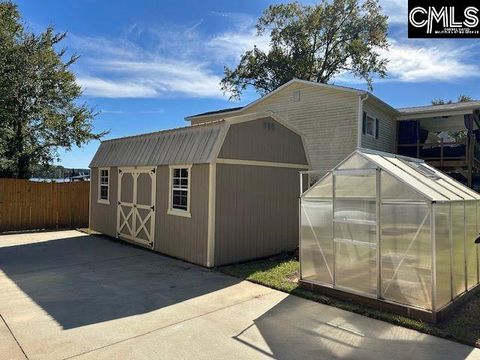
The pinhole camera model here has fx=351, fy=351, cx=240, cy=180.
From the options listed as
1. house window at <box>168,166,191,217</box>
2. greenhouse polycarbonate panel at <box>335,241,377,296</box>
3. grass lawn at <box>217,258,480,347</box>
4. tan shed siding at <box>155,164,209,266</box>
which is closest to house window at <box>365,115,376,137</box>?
grass lawn at <box>217,258,480,347</box>

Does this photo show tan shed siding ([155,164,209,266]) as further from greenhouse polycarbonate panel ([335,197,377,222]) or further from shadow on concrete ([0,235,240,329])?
greenhouse polycarbonate panel ([335,197,377,222])

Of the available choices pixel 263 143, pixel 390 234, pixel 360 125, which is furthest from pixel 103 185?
pixel 390 234

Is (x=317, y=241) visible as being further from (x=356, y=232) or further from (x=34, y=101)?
(x=34, y=101)

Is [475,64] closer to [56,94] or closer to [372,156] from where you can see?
[372,156]

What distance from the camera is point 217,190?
7.69m

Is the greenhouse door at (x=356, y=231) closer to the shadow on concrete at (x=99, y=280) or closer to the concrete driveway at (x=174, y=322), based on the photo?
the concrete driveway at (x=174, y=322)

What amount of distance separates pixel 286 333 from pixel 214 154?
4216 mm

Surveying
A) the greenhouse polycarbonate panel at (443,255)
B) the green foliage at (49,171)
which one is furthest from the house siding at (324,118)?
the green foliage at (49,171)

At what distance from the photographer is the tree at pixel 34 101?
14922 mm

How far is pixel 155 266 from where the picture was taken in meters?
7.76

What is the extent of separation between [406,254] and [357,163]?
1605mm

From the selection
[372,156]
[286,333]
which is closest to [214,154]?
[372,156]

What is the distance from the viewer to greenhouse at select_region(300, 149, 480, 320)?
190 inches

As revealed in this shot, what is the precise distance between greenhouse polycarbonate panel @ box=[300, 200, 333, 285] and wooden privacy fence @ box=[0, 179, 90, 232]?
10.7 m
